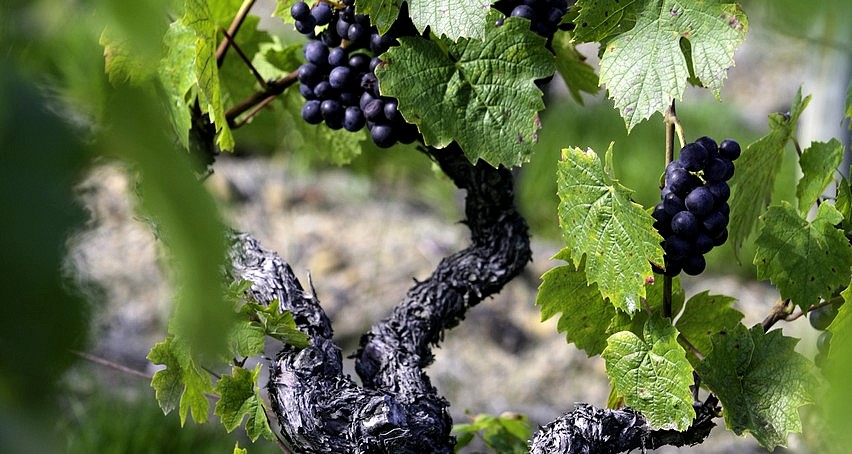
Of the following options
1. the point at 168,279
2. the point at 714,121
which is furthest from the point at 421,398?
the point at 714,121

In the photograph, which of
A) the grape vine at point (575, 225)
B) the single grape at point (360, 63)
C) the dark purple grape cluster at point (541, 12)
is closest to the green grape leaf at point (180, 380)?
the grape vine at point (575, 225)

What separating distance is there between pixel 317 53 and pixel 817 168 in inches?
19.5

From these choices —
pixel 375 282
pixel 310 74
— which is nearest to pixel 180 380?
pixel 310 74

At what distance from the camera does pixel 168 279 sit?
240 mm

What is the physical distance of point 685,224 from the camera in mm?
718

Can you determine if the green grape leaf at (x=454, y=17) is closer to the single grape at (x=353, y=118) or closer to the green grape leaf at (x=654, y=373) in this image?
the single grape at (x=353, y=118)

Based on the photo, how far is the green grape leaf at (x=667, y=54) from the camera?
71cm

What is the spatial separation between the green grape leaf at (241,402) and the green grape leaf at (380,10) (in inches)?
13.5

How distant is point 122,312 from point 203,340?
3.31m

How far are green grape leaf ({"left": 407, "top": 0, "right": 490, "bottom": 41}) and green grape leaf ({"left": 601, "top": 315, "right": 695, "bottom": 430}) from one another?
0.30m

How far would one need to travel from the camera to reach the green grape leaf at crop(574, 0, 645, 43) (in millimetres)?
729

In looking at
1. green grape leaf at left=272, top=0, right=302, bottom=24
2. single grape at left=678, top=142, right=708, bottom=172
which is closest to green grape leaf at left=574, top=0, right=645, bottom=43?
single grape at left=678, top=142, right=708, bottom=172

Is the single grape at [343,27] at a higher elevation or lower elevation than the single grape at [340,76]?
higher

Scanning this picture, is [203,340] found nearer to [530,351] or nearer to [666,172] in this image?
[666,172]
